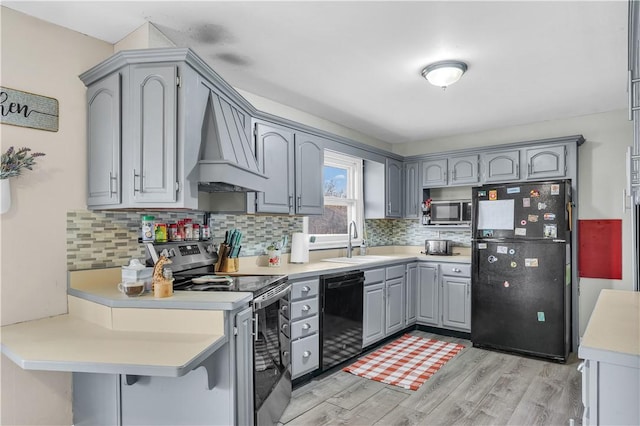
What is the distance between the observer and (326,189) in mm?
4305

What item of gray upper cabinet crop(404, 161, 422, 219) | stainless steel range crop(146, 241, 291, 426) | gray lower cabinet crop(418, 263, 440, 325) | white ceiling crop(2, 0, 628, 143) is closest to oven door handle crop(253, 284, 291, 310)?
stainless steel range crop(146, 241, 291, 426)

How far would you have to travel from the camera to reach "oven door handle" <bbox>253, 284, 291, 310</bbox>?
2127mm

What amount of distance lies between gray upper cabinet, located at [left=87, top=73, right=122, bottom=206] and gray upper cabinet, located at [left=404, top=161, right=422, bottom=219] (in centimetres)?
372

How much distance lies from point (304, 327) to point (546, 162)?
3103 mm

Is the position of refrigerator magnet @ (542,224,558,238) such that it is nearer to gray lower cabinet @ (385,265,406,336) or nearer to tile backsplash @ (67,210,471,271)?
gray lower cabinet @ (385,265,406,336)

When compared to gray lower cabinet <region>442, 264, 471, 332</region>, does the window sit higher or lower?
higher

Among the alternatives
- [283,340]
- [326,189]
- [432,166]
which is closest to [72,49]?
[283,340]

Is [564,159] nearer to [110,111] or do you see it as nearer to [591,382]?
[591,382]

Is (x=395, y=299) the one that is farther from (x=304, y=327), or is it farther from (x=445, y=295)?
(x=304, y=327)

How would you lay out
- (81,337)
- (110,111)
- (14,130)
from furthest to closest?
(110,111) < (14,130) < (81,337)

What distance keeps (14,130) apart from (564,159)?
15.0ft

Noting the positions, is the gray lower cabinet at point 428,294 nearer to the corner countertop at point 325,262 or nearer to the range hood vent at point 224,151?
the corner countertop at point 325,262

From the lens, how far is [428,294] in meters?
4.42

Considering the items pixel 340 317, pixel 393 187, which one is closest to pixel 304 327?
pixel 340 317
